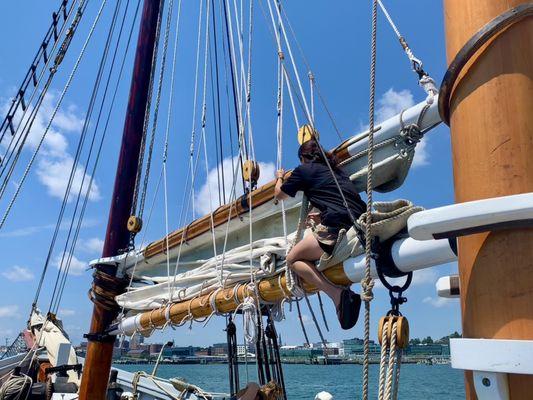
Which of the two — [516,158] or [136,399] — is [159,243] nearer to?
[136,399]

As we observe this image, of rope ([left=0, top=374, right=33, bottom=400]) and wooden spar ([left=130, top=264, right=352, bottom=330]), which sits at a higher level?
wooden spar ([left=130, top=264, right=352, bottom=330])

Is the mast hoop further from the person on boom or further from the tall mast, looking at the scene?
the tall mast

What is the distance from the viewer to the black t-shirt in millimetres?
3012

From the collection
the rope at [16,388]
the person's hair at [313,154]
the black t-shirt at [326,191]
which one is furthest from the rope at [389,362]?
the rope at [16,388]

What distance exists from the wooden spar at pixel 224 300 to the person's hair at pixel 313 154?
723 millimetres

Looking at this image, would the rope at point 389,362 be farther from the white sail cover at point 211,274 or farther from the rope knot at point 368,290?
the white sail cover at point 211,274

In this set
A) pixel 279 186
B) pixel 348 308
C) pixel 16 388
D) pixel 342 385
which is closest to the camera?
pixel 348 308

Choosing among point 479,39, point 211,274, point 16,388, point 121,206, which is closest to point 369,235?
point 479,39

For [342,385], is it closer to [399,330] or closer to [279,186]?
[279,186]

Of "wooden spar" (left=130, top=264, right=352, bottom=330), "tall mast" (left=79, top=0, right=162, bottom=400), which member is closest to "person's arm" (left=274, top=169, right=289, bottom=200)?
"wooden spar" (left=130, top=264, right=352, bottom=330)

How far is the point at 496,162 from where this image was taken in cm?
121

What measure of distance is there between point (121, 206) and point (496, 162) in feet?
17.8

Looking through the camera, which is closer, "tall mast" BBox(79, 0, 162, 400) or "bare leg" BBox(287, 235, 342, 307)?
"bare leg" BBox(287, 235, 342, 307)

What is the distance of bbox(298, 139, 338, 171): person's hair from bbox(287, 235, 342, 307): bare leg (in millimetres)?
515
